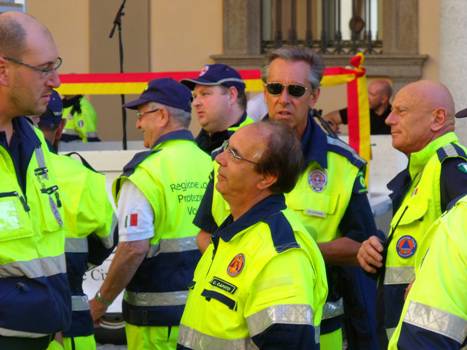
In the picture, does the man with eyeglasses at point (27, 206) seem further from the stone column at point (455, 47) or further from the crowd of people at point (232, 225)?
the stone column at point (455, 47)

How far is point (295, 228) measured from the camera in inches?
154

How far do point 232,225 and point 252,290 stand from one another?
28 centimetres

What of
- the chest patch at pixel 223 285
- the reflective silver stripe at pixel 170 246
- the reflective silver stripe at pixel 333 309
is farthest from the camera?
the reflective silver stripe at pixel 170 246

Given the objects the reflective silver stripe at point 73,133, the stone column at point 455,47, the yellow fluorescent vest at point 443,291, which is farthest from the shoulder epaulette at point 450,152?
the reflective silver stripe at point 73,133

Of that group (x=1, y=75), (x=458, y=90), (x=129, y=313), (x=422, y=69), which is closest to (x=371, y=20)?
(x=422, y=69)

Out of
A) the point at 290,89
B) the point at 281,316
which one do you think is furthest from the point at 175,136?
the point at 281,316

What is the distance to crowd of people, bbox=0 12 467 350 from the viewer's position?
3.72 metres

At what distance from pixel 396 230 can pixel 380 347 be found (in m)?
0.58

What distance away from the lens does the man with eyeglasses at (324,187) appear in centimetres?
482

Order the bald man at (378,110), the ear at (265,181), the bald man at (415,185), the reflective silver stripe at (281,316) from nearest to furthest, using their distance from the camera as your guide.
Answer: the reflective silver stripe at (281,316) < the ear at (265,181) < the bald man at (415,185) < the bald man at (378,110)

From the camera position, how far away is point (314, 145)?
16.0ft

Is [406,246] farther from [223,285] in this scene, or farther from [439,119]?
[223,285]

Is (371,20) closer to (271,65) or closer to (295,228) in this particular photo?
(271,65)

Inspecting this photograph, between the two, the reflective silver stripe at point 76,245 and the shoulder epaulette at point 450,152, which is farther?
the reflective silver stripe at point 76,245
